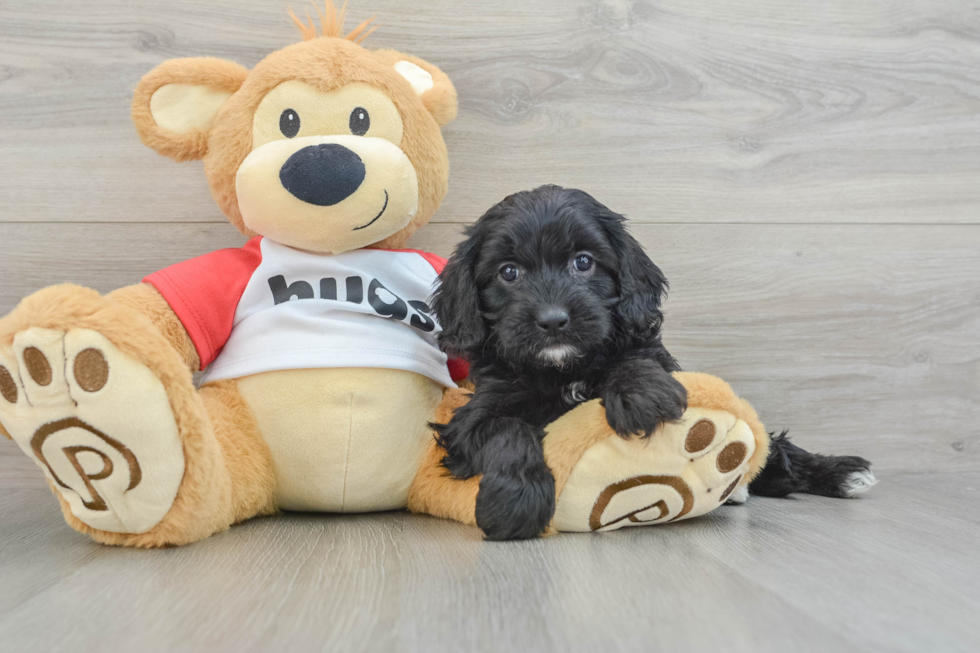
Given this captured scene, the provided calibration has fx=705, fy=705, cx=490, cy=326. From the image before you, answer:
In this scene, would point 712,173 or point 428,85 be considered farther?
point 712,173

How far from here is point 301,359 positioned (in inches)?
55.7

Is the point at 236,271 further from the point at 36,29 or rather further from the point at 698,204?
the point at 698,204

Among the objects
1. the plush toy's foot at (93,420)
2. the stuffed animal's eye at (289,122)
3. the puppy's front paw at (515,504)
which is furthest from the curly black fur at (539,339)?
the plush toy's foot at (93,420)

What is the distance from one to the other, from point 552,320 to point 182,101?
947 mm

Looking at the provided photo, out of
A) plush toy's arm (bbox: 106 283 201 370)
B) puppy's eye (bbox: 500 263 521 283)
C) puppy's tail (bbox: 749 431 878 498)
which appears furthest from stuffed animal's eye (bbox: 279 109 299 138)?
puppy's tail (bbox: 749 431 878 498)

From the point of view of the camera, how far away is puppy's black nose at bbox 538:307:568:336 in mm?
1233

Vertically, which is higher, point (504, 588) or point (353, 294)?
point (353, 294)

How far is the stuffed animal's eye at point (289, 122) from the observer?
145cm

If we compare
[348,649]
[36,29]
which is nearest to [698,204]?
[348,649]

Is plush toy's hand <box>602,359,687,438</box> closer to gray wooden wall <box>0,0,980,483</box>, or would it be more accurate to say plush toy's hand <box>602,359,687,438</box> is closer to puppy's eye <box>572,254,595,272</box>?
puppy's eye <box>572,254,595,272</box>

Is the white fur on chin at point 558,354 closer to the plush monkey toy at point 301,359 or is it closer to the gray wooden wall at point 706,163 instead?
the plush monkey toy at point 301,359

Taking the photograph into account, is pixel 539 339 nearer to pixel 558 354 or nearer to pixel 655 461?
pixel 558 354

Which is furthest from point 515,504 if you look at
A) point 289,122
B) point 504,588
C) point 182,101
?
point 182,101

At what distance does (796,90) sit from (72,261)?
204 centimetres
